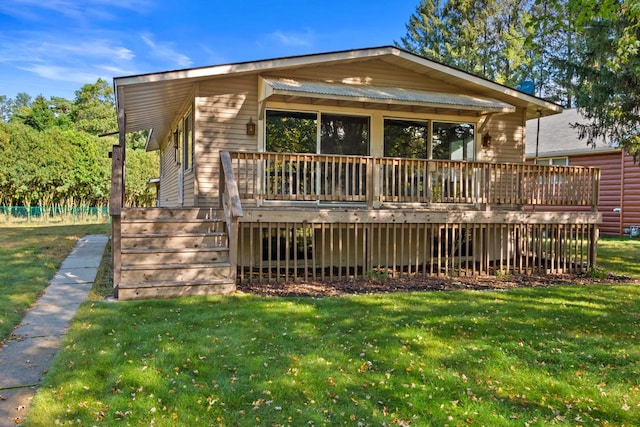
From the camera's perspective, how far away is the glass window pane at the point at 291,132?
8422 mm

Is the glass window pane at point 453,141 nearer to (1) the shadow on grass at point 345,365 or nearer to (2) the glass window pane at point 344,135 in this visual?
(2) the glass window pane at point 344,135

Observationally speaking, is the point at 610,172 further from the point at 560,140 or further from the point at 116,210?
the point at 116,210

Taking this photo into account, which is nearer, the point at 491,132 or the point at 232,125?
the point at 232,125

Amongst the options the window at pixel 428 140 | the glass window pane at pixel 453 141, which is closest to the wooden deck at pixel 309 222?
the window at pixel 428 140

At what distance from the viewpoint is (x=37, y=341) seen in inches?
164

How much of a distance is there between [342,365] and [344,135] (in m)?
5.94

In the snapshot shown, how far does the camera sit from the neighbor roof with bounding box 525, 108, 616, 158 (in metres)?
16.1

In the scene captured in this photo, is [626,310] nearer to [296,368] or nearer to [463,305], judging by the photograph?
[463,305]

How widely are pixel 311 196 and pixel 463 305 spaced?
2.86m

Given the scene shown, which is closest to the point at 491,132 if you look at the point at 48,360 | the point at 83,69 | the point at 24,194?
the point at 48,360

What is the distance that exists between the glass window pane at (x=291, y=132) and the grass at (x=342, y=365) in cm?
367

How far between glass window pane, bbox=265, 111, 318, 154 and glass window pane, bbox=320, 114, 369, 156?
8.6 inches

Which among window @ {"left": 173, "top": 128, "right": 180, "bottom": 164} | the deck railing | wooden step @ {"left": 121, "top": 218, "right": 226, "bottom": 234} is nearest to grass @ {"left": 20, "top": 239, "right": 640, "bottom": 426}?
wooden step @ {"left": 121, "top": 218, "right": 226, "bottom": 234}

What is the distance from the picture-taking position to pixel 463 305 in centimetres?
564
